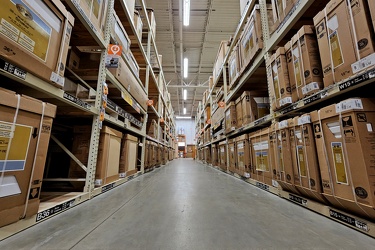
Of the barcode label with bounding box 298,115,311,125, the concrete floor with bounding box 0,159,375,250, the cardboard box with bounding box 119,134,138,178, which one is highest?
the barcode label with bounding box 298,115,311,125

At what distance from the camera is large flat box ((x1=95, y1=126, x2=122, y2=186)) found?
1.45 metres

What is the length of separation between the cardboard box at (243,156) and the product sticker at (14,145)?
2.03 m

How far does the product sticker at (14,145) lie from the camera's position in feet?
2.06

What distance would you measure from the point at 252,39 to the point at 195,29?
16.6ft

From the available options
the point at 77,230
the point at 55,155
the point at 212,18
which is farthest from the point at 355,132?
the point at 212,18

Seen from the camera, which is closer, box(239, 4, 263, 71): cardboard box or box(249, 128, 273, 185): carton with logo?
box(249, 128, 273, 185): carton with logo

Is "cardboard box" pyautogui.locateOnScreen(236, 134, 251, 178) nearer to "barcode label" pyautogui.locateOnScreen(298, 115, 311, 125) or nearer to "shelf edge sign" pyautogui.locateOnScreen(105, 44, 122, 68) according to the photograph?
"barcode label" pyautogui.locateOnScreen(298, 115, 311, 125)

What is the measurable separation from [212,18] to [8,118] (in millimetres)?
Answer: 6481

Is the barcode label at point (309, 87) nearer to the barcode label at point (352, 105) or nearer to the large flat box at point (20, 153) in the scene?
the barcode label at point (352, 105)

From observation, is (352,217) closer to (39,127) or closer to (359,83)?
(359,83)

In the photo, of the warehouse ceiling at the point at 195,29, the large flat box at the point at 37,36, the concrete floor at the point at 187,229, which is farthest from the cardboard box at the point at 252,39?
the warehouse ceiling at the point at 195,29

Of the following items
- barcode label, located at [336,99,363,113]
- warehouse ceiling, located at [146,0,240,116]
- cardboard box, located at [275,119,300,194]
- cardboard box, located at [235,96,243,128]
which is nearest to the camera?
barcode label, located at [336,99,363,113]

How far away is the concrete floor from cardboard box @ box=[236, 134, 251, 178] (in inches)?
35.8

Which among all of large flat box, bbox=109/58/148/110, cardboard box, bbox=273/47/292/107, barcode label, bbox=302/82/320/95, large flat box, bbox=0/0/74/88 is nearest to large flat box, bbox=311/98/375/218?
barcode label, bbox=302/82/320/95
